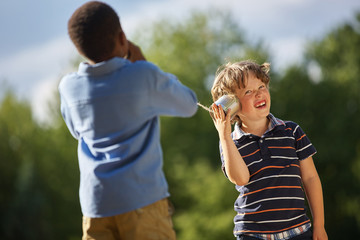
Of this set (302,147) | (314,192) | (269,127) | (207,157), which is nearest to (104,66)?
(269,127)

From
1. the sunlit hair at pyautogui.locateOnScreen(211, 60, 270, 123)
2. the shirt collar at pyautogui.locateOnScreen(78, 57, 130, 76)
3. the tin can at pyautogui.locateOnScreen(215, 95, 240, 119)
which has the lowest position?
the tin can at pyautogui.locateOnScreen(215, 95, 240, 119)

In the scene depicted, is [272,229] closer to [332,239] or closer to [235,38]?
[332,239]

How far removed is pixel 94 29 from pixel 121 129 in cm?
51

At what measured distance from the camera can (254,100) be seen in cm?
291

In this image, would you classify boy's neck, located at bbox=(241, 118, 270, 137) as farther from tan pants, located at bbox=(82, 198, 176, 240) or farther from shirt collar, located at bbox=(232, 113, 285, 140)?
tan pants, located at bbox=(82, 198, 176, 240)

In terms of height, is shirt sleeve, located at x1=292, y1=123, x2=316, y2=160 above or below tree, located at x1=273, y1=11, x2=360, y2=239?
A: above

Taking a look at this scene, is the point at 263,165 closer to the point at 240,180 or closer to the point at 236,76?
the point at 240,180

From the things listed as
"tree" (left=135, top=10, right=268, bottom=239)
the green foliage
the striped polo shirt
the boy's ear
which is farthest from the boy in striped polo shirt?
the green foliage

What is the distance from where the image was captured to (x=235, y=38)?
3288cm

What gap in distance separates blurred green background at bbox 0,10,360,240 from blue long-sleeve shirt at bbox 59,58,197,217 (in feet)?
80.0

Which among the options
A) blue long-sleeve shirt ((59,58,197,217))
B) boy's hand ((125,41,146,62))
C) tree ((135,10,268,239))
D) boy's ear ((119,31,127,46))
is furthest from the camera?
tree ((135,10,268,239))

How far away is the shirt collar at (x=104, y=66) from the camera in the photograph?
2.52 metres

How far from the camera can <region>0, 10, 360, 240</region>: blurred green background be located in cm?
2775

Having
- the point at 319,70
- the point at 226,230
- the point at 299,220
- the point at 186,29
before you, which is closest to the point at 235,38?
the point at 186,29
